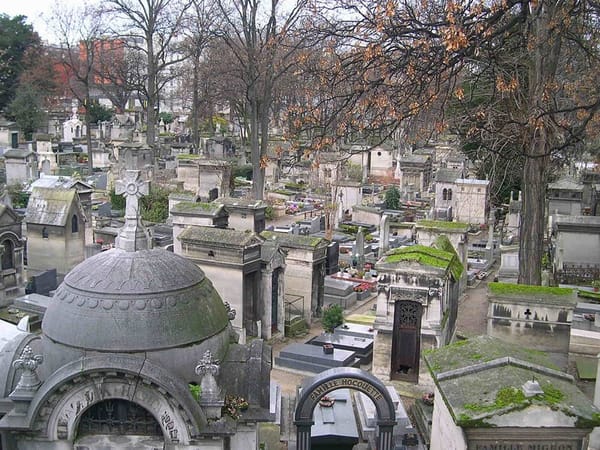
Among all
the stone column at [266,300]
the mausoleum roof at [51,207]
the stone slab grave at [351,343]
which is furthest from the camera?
the mausoleum roof at [51,207]

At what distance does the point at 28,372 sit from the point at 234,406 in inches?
93.5

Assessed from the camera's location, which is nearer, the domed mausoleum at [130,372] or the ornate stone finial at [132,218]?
the domed mausoleum at [130,372]

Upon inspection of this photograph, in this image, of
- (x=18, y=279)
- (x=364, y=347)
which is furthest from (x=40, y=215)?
(x=364, y=347)

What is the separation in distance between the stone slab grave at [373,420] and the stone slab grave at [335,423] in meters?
0.20

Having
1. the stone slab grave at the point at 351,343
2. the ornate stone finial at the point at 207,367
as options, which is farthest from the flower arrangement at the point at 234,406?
the stone slab grave at the point at 351,343

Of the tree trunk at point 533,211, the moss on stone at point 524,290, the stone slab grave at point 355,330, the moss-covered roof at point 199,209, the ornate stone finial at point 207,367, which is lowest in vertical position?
the stone slab grave at point 355,330

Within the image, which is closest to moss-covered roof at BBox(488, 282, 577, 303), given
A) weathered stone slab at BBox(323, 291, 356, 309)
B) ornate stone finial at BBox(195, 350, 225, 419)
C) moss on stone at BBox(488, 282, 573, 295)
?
moss on stone at BBox(488, 282, 573, 295)

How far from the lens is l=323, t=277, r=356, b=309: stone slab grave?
20219 millimetres

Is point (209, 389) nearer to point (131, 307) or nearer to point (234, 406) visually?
point (234, 406)

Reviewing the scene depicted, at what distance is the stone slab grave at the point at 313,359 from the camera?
1477cm

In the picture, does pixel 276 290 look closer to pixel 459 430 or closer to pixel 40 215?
pixel 40 215

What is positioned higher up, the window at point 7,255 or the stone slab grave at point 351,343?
the window at point 7,255

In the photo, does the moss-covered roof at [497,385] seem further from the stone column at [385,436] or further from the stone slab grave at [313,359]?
the stone slab grave at [313,359]

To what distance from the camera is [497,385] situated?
788 cm
